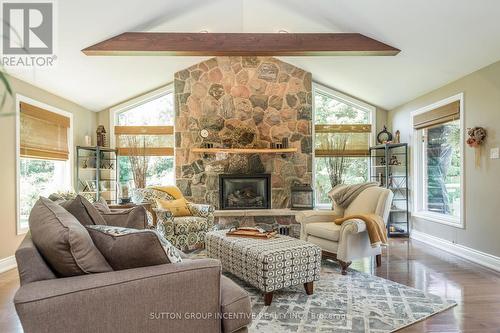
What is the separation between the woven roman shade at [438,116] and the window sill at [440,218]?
137 centimetres

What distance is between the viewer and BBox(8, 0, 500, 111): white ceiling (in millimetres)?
3281

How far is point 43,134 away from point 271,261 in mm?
3846

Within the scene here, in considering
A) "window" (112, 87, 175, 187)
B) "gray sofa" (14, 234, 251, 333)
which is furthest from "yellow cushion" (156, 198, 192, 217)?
"gray sofa" (14, 234, 251, 333)

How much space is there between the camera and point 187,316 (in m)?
1.38

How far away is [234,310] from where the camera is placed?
58.5 inches

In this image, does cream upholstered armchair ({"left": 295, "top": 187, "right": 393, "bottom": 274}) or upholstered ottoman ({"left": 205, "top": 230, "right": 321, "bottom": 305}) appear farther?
cream upholstered armchair ({"left": 295, "top": 187, "right": 393, "bottom": 274})

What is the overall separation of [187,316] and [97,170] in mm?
4835

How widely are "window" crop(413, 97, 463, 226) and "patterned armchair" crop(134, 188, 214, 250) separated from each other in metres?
3.39

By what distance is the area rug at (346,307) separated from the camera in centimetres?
222

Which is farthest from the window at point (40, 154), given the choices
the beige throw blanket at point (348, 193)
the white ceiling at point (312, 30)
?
the beige throw blanket at point (348, 193)

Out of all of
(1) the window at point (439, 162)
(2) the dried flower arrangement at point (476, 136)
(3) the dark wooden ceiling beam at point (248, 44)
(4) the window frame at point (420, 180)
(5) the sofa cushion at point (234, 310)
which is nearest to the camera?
(5) the sofa cushion at point (234, 310)

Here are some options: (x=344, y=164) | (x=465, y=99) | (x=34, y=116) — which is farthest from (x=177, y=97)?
(x=465, y=99)

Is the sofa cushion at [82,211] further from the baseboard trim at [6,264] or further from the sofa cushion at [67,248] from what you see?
the baseboard trim at [6,264]

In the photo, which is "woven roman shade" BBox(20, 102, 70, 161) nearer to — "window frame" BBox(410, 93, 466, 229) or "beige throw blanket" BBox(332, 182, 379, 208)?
"beige throw blanket" BBox(332, 182, 379, 208)
